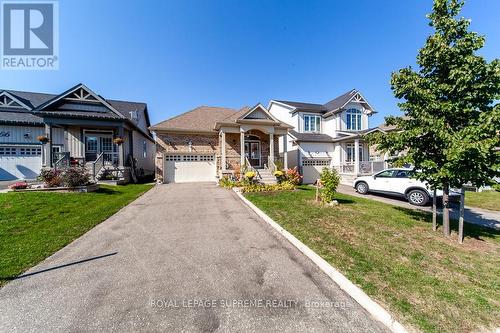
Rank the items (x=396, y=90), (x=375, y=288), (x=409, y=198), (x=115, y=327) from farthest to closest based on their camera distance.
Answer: (x=409, y=198), (x=396, y=90), (x=375, y=288), (x=115, y=327)

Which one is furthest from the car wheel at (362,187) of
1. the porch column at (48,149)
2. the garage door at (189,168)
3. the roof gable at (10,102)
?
the roof gable at (10,102)

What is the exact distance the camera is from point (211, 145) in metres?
16.9

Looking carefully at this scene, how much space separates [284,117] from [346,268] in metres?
19.4

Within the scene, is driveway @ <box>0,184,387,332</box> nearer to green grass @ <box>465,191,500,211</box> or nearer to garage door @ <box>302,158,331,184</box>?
green grass @ <box>465,191,500,211</box>

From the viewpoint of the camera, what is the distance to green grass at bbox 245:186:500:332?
2471 mm

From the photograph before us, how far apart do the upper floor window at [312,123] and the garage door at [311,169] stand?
361 centimetres

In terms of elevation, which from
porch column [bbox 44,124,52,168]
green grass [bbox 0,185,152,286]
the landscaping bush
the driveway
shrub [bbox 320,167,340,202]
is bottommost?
the driveway

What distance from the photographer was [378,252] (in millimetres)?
4066

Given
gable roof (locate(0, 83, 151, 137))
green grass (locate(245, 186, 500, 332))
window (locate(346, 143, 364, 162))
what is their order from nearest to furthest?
1. green grass (locate(245, 186, 500, 332))
2. gable roof (locate(0, 83, 151, 137))
3. window (locate(346, 143, 364, 162))

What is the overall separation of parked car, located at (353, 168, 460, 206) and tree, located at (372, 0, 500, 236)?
3778 millimetres

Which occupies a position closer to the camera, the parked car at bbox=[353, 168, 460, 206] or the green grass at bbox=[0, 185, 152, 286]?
the green grass at bbox=[0, 185, 152, 286]

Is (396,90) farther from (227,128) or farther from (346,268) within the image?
(227,128)

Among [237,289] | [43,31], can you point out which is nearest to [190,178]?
[43,31]

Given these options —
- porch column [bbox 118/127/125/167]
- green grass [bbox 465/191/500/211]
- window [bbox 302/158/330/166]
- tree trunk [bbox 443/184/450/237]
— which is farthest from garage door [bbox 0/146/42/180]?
green grass [bbox 465/191/500/211]
